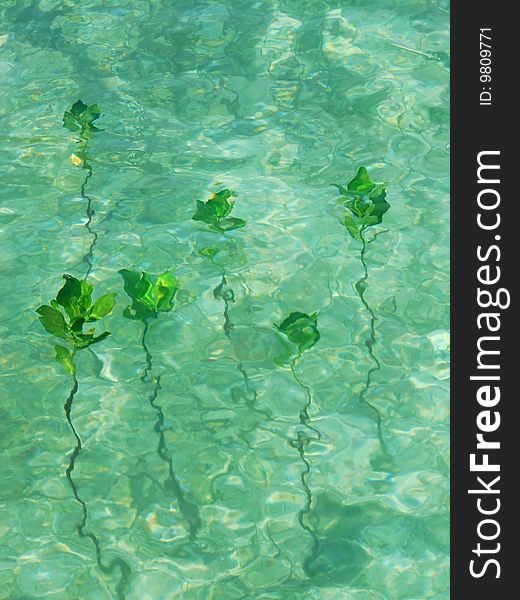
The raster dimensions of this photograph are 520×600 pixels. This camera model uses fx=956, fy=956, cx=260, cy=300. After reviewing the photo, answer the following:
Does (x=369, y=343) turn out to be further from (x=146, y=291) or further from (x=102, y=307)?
(x=102, y=307)

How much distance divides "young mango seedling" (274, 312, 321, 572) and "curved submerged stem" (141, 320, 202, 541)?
0.36 metres

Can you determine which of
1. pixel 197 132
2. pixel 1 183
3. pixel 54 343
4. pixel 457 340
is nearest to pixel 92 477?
pixel 54 343

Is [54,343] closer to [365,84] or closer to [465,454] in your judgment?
[465,454]

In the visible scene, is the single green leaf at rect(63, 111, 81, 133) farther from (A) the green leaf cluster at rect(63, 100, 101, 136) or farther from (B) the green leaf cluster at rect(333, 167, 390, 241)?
(B) the green leaf cluster at rect(333, 167, 390, 241)

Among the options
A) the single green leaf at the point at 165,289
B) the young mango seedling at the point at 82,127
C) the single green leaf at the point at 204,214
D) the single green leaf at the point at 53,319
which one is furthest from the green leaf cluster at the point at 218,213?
the single green leaf at the point at 53,319

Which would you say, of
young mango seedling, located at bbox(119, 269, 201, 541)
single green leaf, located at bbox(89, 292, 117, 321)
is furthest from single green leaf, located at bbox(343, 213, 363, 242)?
single green leaf, located at bbox(89, 292, 117, 321)

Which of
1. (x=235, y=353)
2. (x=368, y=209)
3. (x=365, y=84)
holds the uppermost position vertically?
(x=365, y=84)

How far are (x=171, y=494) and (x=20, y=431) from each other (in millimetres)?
647

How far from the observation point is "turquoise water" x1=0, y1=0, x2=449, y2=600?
3.12 meters

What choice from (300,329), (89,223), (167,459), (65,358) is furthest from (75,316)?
(89,223)

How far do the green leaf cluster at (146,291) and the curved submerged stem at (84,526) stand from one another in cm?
36

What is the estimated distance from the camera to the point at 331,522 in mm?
3182

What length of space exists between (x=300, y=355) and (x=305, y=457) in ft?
1.64

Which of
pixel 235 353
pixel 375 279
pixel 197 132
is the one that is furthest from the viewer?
pixel 197 132
